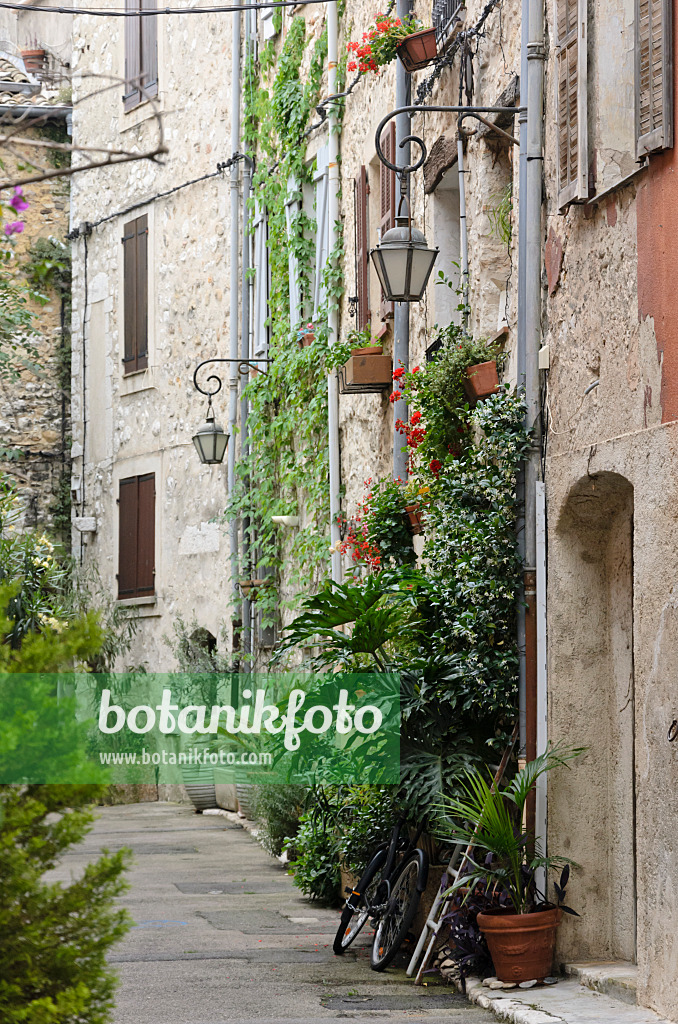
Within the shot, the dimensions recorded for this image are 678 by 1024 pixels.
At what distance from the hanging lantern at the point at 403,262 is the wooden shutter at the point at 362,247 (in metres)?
3.04

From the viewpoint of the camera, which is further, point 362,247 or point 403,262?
point 362,247

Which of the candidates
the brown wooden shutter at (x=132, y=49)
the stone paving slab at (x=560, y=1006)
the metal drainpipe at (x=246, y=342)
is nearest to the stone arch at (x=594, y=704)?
the stone paving slab at (x=560, y=1006)

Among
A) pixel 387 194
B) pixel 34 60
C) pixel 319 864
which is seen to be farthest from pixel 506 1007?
pixel 34 60

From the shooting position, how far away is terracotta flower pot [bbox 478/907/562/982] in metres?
6.19

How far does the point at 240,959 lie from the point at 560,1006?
2.14 meters

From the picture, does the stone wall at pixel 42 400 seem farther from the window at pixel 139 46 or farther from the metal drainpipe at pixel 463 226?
the metal drainpipe at pixel 463 226

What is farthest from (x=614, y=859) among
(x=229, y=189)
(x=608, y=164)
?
(x=229, y=189)

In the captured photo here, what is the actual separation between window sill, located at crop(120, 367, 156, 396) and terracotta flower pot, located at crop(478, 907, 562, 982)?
11.7 metres

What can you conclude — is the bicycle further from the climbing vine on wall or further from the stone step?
the climbing vine on wall

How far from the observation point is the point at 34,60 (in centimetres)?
1889

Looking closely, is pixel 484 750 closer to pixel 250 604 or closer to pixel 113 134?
pixel 250 604

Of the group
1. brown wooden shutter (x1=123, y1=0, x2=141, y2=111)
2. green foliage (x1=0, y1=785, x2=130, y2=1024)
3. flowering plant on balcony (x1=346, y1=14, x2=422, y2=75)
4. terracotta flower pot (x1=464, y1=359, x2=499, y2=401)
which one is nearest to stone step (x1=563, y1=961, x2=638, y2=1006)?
terracotta flower pot (x1=464, y1=359, x2=499, y2=401)

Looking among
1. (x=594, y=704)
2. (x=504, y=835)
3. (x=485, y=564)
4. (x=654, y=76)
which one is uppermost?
(x=654, y=76)

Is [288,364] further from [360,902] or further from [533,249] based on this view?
[360,902]
